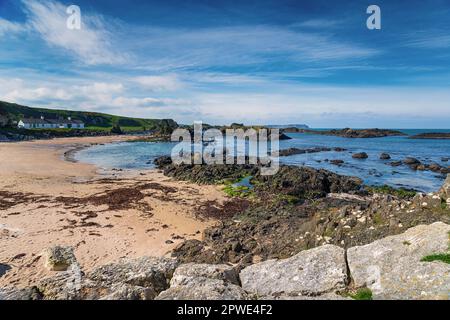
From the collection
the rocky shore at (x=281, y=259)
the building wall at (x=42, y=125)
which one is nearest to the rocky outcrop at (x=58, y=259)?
the rocky shore at (x=281, y=259)

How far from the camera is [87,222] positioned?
1862 cm

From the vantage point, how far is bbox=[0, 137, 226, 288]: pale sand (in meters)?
13.8

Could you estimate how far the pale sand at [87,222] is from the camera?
13797 millimetres

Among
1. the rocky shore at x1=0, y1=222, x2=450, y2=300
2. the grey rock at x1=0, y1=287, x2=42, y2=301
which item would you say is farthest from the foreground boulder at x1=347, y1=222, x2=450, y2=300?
the grey rock at x1=0, y1=287, x2=42, y2=301

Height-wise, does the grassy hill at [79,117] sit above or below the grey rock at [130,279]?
above

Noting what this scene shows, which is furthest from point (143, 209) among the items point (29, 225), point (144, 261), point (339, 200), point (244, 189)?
point (339, 200)

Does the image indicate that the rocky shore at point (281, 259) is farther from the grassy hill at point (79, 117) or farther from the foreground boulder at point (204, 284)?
the grassy hill at point (79, 117)

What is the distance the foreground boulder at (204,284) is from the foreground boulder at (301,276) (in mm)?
529

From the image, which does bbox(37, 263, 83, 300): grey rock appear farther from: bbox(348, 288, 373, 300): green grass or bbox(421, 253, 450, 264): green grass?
bbox(421, 253, 450, 264): green grass

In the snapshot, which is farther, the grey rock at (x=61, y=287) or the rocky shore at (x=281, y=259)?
the grey rock at (x=61, y=287)

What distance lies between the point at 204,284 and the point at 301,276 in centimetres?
248
